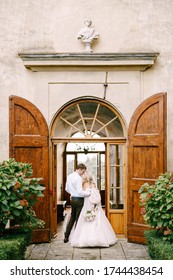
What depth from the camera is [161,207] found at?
7.48 m

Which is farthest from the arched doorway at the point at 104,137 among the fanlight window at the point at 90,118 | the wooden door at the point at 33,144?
the wooden door at the point at 33,144

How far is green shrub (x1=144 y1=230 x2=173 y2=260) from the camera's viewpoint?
689 cm

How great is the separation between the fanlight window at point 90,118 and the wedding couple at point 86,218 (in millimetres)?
968

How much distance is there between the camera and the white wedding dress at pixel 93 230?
960 centimetres

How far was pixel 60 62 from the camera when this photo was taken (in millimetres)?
10133

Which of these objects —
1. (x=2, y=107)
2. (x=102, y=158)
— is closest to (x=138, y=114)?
(x=2, y=107)

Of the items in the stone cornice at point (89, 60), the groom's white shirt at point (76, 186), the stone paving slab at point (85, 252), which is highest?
the stone cornice at point (89, 60)

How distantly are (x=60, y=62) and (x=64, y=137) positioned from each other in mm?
1673

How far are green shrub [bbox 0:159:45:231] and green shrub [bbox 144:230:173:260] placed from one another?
1.98m

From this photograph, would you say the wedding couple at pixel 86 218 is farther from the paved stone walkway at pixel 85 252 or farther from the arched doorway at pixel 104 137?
the arched doorway at pixel 104 137

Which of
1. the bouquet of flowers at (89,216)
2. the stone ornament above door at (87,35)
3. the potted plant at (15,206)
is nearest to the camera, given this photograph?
the potted plant at (15,206)

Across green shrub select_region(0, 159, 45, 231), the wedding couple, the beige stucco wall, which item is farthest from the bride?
the beige stucco wall
